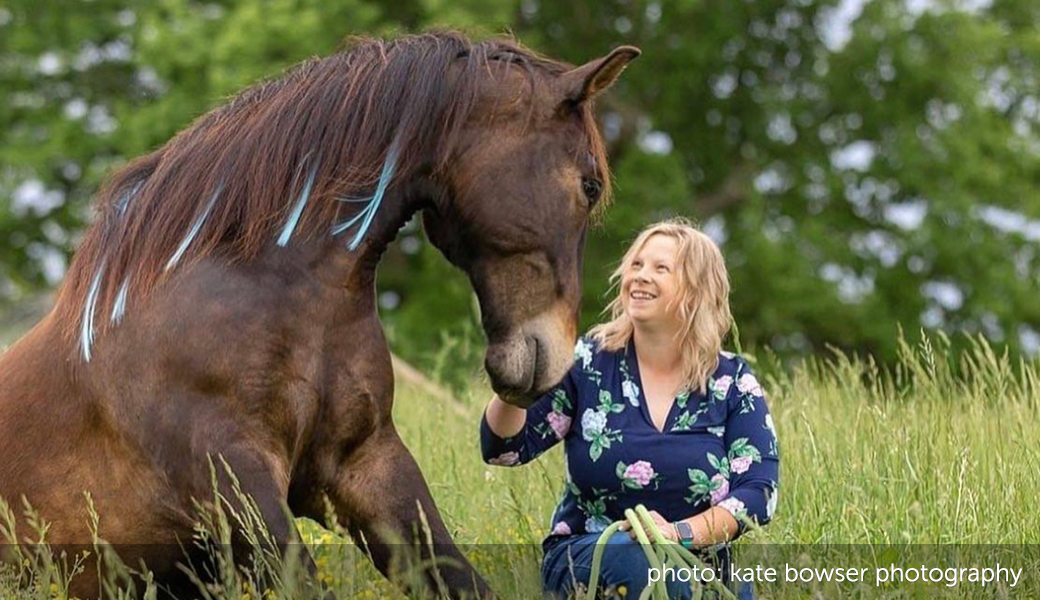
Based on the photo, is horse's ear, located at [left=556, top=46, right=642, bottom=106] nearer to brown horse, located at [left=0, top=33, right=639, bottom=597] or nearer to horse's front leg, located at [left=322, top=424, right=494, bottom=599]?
brown horse, located at [left=0, top=33, right=639, bottom=597]

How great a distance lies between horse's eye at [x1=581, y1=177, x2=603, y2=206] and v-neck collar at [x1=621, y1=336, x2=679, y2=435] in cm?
55

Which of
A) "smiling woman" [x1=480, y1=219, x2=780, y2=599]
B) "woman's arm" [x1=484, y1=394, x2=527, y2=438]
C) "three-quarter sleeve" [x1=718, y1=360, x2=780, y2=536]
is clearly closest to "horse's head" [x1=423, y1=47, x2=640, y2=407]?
"woman's arm" [x1=484, y1=394, x2=527, y2=438]

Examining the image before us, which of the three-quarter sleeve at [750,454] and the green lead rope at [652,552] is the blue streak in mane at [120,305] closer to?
the green lead rope at [652,552]

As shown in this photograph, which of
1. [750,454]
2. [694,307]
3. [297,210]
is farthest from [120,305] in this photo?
[750,454]

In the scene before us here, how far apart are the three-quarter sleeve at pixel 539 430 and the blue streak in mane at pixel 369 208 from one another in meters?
0.70

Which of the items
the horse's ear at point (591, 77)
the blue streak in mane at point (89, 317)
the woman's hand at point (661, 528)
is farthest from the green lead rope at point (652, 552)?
the blue streak in mane at point (89, 317)

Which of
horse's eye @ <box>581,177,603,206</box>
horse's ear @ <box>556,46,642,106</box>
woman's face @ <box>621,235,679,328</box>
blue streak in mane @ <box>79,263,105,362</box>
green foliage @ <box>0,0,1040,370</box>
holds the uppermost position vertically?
horse's ear @ <box>556,46,642,106</box>

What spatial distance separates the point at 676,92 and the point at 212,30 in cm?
633

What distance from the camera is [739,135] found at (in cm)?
1995

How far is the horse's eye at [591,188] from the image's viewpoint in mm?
3676

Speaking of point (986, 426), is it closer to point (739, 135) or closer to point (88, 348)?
point (88, 348)

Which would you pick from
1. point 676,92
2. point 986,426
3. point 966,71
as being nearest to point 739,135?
point 676,92

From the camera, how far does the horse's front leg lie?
3.63m

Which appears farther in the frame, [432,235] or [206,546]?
[432,235]
